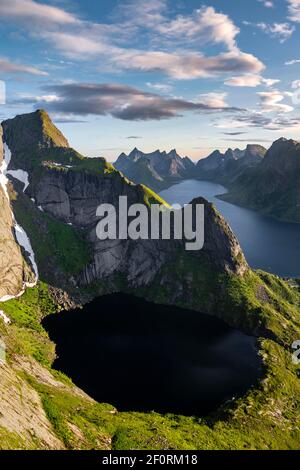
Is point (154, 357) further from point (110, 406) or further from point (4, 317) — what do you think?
point (4, 317)

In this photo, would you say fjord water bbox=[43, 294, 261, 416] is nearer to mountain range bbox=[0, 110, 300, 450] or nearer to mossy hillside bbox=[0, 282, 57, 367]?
mossy hillside bbox=[0, 282, 57, 367]

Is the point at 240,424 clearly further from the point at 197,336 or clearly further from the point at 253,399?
the point at 197,336

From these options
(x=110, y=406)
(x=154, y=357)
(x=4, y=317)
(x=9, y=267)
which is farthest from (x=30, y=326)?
(x=110, y=406)

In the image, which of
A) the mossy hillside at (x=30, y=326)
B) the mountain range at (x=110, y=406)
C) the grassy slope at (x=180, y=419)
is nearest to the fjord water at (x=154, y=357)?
the mossy hillside at (x=30, y=326)

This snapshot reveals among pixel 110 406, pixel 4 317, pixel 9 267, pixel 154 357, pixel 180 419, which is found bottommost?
pixel 180 419

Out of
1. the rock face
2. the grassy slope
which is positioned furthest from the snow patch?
the rock face

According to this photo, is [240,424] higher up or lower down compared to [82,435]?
lower down

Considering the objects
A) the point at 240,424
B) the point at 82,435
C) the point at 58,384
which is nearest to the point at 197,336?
the point at 240,424
